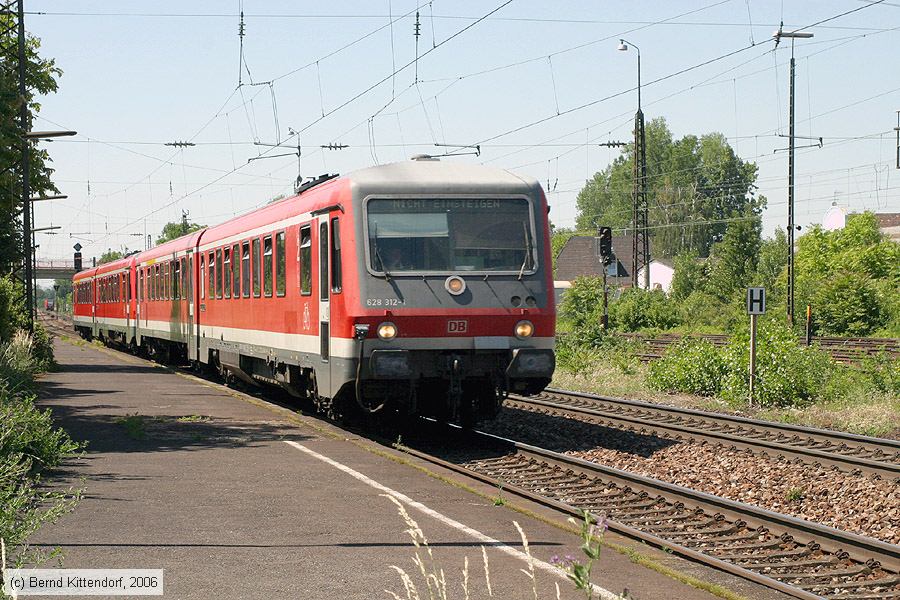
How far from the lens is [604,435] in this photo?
16.1 meters

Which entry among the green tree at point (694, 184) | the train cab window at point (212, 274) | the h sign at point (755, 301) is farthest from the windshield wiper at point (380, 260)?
the green tree at point (694, 184)

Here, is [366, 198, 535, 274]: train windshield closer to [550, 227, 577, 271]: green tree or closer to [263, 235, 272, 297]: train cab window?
[263, 235, 272, 297]: train cab window

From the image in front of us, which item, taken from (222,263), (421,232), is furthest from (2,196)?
(421,232)

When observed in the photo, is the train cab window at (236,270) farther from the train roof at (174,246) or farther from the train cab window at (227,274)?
the train roof at (174,246)

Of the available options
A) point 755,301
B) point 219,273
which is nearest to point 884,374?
point 755,301

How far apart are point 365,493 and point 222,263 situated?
12031 millimetres

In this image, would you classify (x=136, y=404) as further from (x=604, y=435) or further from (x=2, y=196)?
(x=2, y=196)

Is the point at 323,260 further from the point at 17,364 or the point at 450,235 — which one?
the point at 17,364

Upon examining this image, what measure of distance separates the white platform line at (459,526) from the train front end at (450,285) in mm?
1473

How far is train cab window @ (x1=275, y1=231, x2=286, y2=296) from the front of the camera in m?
17.3

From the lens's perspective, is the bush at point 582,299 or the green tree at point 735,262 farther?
the green tree at point 735,262

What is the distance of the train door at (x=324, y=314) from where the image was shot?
14.8 metres

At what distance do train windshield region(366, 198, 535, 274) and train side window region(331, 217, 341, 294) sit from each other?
0.59 meters

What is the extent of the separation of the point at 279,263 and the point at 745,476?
7647 millimetres
